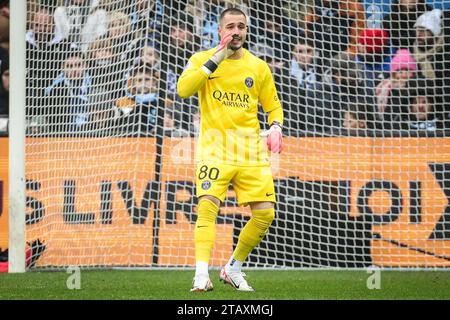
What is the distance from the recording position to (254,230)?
7.29 meters

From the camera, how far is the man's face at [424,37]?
10.2 meters

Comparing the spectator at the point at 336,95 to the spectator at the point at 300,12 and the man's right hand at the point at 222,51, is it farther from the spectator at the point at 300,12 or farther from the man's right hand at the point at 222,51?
the man's right hand at the point at 222,51

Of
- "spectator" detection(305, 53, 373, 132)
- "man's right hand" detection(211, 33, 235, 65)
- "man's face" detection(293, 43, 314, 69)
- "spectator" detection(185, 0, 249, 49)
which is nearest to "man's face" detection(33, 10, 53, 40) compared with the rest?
"spectator" detection(185, 0, 249, 49)

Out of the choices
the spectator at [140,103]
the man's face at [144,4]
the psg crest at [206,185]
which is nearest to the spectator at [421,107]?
the spectator at [140,103]

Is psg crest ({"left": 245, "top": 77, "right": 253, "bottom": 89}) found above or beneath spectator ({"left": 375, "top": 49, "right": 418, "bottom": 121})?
beneath

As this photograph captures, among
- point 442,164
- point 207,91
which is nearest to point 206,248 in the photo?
point 207,91

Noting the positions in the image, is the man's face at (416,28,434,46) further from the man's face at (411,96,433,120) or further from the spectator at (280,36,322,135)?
the spectator at (280,36,322,135)

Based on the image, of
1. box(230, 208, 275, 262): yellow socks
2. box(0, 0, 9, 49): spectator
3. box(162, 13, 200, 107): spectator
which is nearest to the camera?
box(230, 208, 275, 262): yellow socks

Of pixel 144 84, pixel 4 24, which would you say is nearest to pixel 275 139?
pixel 144 84

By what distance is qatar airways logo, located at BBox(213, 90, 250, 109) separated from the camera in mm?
7059

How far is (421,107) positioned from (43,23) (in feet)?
12.7

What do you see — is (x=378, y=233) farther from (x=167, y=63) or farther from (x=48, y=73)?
(x=48, y=73)

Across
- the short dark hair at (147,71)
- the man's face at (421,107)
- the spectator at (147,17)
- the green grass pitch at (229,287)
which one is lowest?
the green grass pitch at (229,287)

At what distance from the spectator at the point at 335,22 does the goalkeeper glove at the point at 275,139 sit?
328cm
